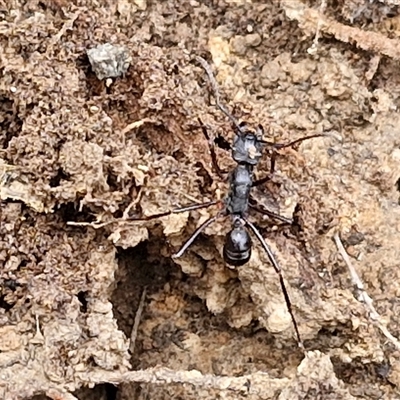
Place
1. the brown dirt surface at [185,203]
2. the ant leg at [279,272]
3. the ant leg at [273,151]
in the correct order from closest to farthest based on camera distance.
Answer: the brown dirt surface at [185,203] < the ant leg at [279,272] < the ant leg at [273,151]

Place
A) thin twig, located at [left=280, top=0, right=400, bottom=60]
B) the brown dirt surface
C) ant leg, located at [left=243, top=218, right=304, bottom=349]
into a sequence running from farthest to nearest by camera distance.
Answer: thin twig, located at [left=280, top=0, right=400, bottom=60] → ant leg, located at [left=243, top=218, right=304, bottom=349] → the brown dirt surface

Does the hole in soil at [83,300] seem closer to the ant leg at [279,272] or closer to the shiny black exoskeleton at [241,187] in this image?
the shiny black exoskeleton at [241,187]

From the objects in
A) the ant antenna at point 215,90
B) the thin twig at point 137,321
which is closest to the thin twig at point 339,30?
the ant antenna at point 215,90

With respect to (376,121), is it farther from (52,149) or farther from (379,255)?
(52,149)

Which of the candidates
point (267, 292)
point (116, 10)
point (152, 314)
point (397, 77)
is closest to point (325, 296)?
point (267, 292)

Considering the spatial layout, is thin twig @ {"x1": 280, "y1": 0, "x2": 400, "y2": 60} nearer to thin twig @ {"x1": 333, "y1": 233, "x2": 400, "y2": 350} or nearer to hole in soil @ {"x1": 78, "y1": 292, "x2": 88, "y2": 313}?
thin twig @ {"x1": 333, "y1": 233, "x2": 400, "y2": 350}

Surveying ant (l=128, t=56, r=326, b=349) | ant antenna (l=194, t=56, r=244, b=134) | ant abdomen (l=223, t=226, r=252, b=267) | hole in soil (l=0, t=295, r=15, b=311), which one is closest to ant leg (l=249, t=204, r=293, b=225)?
ant (l=128, t=56, r=326, b=349)
